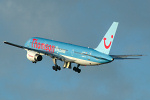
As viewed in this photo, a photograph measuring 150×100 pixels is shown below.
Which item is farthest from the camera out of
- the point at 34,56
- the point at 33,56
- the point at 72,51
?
the point at 33,56

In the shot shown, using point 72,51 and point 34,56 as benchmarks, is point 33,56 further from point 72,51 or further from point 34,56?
point 72,51

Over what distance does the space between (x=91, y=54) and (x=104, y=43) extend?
3.71 metres

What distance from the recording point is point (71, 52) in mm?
118000

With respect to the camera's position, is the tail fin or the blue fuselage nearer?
the tail fin

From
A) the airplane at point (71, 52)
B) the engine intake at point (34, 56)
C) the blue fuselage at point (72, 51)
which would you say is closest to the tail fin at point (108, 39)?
the airplane at point (71, 52)

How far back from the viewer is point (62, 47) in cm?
12050

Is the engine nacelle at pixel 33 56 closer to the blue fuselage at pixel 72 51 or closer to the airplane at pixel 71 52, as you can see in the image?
the airplane at pixel 71 52

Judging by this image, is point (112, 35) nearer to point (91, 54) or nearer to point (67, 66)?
point (91, 54)

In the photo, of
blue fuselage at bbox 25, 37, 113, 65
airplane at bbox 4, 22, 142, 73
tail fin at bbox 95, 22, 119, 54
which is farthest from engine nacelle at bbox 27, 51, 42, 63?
tail fin at bbox 95, 22, 119, 54

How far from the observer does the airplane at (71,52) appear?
111m

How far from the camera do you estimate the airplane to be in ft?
365

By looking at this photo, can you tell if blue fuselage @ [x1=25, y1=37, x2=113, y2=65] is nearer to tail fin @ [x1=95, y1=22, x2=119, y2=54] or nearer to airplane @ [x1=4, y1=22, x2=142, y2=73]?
airplane @ [x1=4, y1=22, x2=142, y2=73]

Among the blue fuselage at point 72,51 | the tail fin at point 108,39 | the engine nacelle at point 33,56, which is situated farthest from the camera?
the engine nacelle at point 33,56

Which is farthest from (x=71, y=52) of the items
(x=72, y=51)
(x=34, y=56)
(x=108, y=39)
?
(x=108, y=39)
